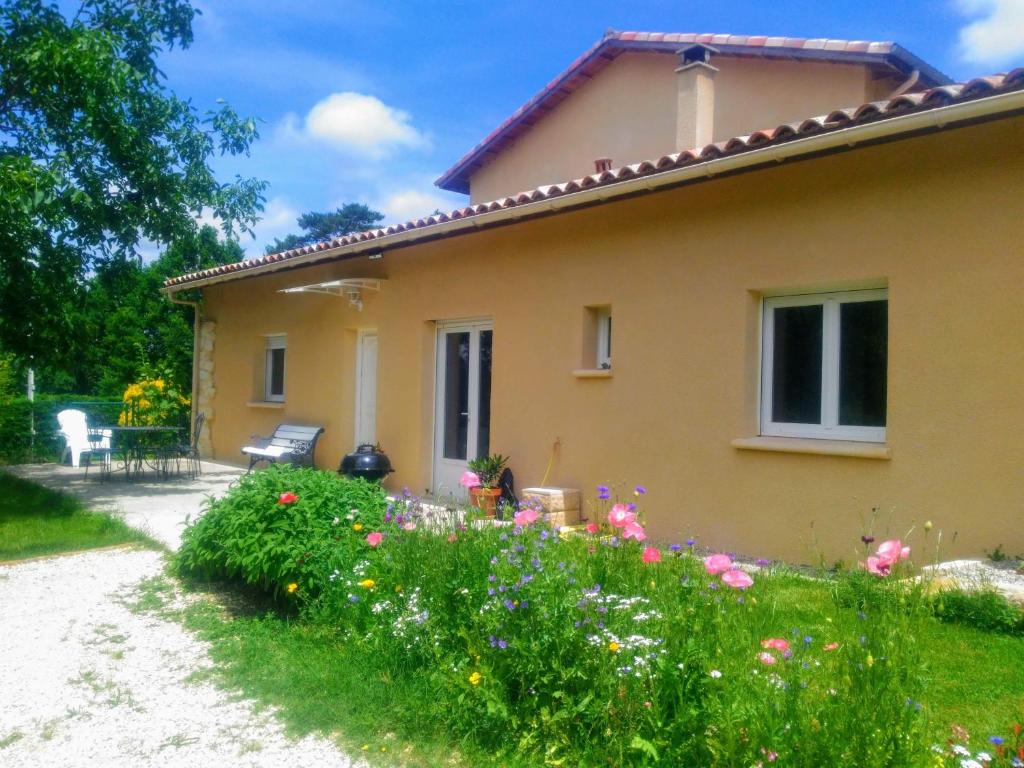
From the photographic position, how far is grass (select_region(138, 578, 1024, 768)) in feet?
10.8

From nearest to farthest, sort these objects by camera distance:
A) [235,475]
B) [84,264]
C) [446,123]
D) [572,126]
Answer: [84,264], [235,475], [572,126], [446,123]

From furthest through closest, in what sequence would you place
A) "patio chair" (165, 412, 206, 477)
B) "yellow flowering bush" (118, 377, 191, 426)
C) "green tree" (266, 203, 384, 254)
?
"green tree" (266, 203, 384, 254) < "yellow flowering bush" (118, 377, 191, 426) < "patio chair" (165, 412, 206, 477)

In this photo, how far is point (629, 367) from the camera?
24.6 feet

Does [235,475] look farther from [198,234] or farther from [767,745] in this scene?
[767,745]

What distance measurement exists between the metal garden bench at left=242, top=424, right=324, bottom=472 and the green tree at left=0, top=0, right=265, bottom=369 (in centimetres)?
271

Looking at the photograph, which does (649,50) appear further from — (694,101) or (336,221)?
(336,221)

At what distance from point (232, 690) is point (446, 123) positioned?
14.1 meters

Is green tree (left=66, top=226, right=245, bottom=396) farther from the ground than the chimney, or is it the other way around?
the chimney

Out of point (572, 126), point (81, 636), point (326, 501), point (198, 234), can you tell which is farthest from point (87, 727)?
point (572, 126)

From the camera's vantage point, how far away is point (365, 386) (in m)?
11.5

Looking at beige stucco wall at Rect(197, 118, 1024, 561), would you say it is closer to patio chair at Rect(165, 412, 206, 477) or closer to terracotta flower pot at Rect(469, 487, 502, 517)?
terracotta flower pot at Rect(469, 487, 502, 517)

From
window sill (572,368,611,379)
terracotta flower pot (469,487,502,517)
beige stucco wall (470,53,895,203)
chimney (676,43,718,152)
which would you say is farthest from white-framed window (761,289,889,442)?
beige stucco wall (470,53,895,203)

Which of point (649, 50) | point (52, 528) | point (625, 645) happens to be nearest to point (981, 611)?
point (625, 645)

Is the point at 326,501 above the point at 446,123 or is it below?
below
